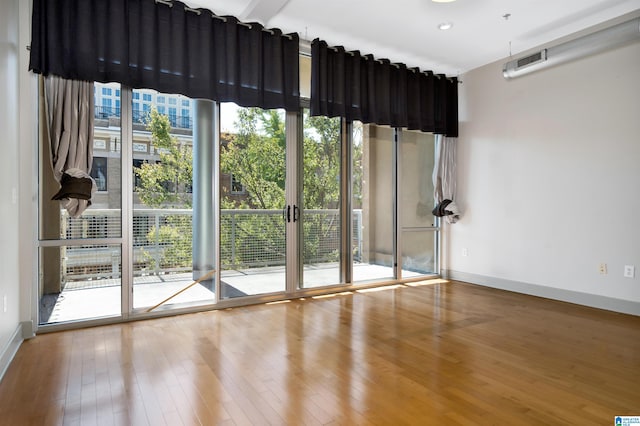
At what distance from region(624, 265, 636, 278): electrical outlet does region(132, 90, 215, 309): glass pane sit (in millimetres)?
4203

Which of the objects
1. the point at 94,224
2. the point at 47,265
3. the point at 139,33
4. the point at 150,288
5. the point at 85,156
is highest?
the point at 139,33

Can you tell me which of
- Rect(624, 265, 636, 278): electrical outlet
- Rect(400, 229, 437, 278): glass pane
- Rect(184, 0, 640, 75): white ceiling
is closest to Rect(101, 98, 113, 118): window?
Rect(184, 0, 640, 75): white ceiling

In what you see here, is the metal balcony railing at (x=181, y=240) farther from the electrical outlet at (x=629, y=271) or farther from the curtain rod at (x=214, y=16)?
the electrical outlet at (x=629, y=271)

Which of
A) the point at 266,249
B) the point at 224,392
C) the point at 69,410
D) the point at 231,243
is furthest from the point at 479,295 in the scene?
the point at 69,410

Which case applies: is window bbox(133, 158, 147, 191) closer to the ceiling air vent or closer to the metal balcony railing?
the metal balcony railing

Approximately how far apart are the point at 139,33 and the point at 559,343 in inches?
173

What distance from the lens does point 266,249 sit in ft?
14.4

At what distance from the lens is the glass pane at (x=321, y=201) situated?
4.62 metres

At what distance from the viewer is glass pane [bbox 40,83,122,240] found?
3301mm

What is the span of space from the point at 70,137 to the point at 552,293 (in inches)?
205

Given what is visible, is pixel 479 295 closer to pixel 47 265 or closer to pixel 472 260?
pixel 472 260

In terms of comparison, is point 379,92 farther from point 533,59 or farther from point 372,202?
point 533,59

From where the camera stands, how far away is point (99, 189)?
3.45m

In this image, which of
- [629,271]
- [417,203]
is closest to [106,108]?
[417,203]
